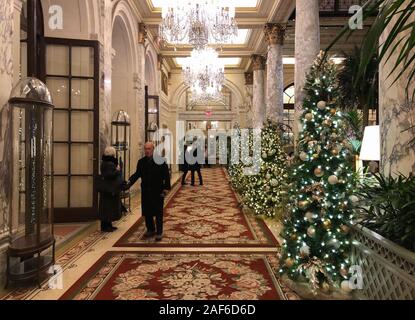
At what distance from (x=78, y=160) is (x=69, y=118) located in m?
0.77

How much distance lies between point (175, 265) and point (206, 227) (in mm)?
2078

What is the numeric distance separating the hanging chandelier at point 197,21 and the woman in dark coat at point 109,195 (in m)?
3.25

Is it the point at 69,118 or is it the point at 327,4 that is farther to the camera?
the point at 327,4

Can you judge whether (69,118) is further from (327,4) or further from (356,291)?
(327,4)

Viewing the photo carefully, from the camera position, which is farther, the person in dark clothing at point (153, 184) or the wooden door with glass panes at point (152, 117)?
the wooden door with glass panes at point (152, 117)

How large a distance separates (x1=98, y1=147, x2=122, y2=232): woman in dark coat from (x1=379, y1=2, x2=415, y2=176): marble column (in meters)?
3.92

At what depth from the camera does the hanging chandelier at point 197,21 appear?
7.01 meters

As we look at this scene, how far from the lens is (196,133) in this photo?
23.2m

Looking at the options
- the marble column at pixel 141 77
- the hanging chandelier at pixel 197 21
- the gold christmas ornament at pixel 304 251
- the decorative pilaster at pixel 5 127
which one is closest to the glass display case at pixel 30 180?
the decorative pilaster at pixel 5 127

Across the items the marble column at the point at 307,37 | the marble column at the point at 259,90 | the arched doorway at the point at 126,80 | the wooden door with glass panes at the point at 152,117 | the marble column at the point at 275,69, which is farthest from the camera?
the marble column at the point at 259,90

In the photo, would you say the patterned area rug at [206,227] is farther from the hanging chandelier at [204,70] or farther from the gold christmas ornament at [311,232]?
the hanging chandelier at [204,70]

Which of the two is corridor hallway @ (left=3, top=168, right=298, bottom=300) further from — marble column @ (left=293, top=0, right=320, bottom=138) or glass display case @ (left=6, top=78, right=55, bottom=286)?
marble column @ (left=293, top=0, right=320, bottom=138)

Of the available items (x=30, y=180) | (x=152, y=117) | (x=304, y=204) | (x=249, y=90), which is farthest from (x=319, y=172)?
(x=249, y=90)
